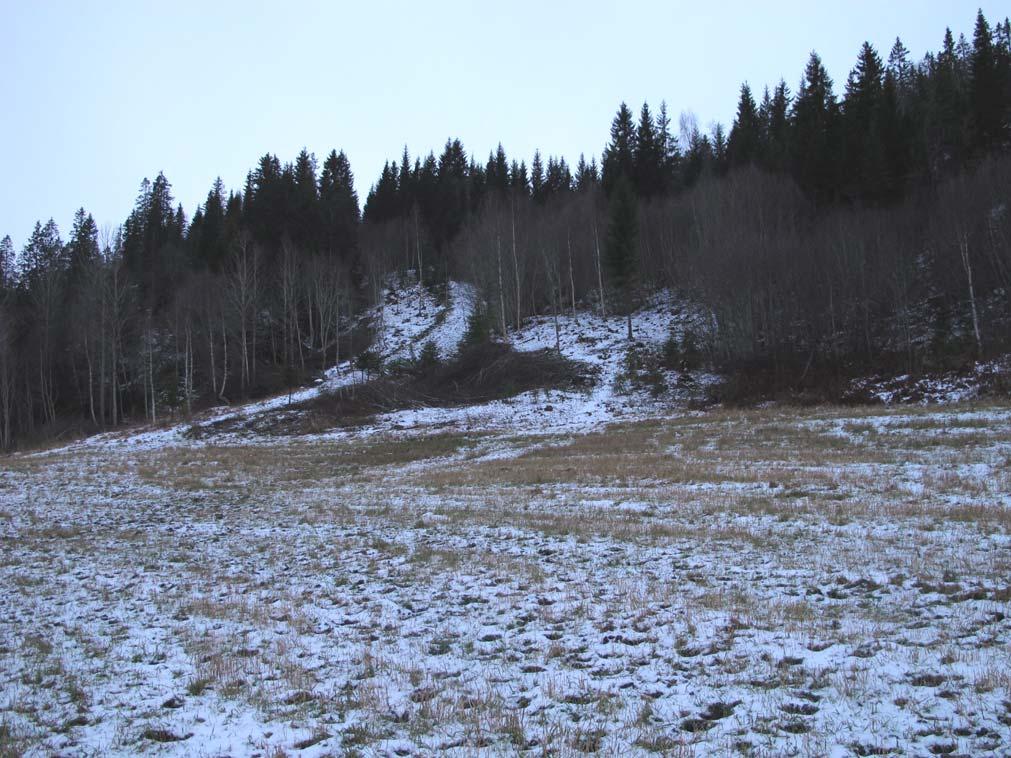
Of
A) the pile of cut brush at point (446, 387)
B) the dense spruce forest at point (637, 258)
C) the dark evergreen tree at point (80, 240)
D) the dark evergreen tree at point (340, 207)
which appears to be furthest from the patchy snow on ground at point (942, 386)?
the dark evergreen tree at point (80, 240)

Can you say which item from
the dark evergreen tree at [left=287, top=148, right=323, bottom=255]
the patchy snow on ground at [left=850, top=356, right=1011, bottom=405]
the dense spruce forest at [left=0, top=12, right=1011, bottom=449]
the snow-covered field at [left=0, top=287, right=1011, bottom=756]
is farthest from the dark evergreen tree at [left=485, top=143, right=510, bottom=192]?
the snow-covered field at [left=0, top=287, right=1011, bottom=756]

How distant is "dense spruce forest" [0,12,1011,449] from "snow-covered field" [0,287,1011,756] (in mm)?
24382

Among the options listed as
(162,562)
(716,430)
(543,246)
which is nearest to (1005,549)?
(162,562)

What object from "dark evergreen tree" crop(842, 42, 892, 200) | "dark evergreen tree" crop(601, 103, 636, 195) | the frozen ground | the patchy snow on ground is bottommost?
the frozen ground

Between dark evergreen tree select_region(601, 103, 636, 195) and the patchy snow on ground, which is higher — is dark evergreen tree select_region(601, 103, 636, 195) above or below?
above

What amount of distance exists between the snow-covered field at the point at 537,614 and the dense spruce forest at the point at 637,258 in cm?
2438

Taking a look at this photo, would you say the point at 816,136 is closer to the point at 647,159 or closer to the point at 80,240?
the point at 647,159

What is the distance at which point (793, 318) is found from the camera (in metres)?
44.2

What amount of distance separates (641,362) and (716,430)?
2042cm

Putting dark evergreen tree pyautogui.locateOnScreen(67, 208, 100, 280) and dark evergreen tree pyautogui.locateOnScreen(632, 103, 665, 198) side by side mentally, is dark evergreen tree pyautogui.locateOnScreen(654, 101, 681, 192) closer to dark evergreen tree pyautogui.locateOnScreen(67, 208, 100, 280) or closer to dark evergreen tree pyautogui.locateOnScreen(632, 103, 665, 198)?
dark evergreen tree pyautogui.locateOnScreen(632, 103, 665, 198)

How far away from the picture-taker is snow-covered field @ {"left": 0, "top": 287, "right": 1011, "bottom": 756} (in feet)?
16.3

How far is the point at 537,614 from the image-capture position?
7770 mm

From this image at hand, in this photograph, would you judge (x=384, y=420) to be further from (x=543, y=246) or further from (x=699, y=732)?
(x=699, y=732)

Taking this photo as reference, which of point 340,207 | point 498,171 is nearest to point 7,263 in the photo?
point 340,207
